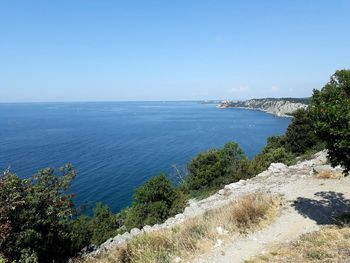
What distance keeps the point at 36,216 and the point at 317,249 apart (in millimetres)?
12429

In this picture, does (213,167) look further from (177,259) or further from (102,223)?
(177,259)

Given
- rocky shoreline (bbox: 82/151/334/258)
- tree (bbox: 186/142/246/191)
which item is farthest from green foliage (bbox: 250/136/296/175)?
rocky shoreline (bbox: 82/151/334/258)

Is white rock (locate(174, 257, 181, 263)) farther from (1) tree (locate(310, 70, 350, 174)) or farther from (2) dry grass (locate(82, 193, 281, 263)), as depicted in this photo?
(1) tree (locate(310, 70, 350, 174))

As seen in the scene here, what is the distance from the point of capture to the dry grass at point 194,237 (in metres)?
10.1

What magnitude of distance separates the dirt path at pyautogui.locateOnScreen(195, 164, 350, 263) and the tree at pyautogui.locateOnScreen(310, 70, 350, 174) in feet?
9.68

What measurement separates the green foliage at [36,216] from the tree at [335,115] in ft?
40.2

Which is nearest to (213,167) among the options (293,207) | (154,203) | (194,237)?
(154,203)

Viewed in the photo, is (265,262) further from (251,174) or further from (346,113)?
(251,174)

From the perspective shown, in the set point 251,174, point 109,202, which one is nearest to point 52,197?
point 251,174

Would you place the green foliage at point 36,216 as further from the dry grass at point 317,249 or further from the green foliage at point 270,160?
the green foliage at point 270,160

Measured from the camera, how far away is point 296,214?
43.4 feet

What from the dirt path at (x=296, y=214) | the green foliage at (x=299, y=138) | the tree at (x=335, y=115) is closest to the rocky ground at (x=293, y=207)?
the dirt path at (x=296, y=214)

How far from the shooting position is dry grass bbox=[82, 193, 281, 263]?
398 inches

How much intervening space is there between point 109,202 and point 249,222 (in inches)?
1569
